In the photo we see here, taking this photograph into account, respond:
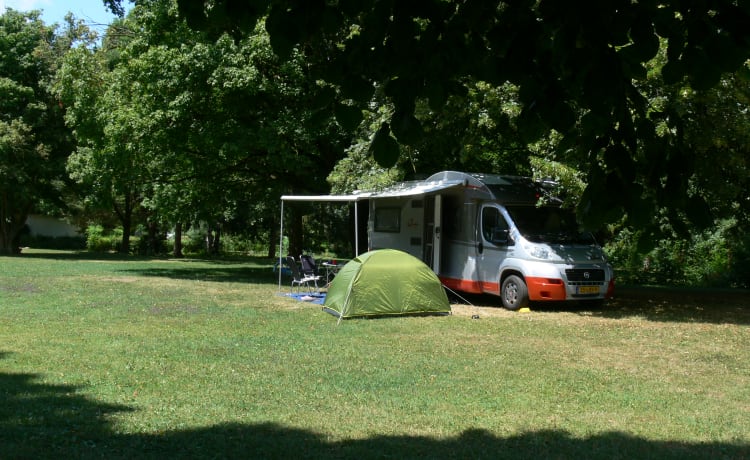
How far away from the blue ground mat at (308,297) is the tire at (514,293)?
144 inches

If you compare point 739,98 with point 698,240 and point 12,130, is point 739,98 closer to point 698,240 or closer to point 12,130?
point 698,240

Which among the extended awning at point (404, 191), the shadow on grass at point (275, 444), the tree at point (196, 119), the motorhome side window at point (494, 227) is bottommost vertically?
the shadow on grass at point (275, 444)

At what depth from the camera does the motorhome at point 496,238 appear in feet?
41.9

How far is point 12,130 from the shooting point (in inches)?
1177

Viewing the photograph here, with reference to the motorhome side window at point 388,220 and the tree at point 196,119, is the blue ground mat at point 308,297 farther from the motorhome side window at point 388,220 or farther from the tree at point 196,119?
the tree at point 196,119

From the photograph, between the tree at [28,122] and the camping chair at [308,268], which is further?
the tree at [28,122]

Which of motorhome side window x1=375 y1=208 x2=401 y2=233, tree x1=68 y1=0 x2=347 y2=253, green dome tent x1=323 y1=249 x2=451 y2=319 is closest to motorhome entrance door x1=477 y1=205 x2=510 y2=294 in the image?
green dome tent x1=323 y1=249 x2=451 y2=319

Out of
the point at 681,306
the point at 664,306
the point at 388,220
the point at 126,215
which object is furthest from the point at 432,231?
the point at 126,215

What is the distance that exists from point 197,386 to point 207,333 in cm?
329

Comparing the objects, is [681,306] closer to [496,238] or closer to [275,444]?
[496,238]

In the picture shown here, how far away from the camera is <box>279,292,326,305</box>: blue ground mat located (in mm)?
14101

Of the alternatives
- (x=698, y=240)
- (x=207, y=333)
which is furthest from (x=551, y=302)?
(x=698, y=240)

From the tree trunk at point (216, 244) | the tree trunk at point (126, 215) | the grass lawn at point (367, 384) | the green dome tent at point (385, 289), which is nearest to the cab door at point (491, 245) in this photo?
the grass lawn at point (367, 384)

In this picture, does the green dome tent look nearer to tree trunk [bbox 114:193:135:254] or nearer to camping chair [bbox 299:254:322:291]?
camping chair [bbox 299:254:322:291]
